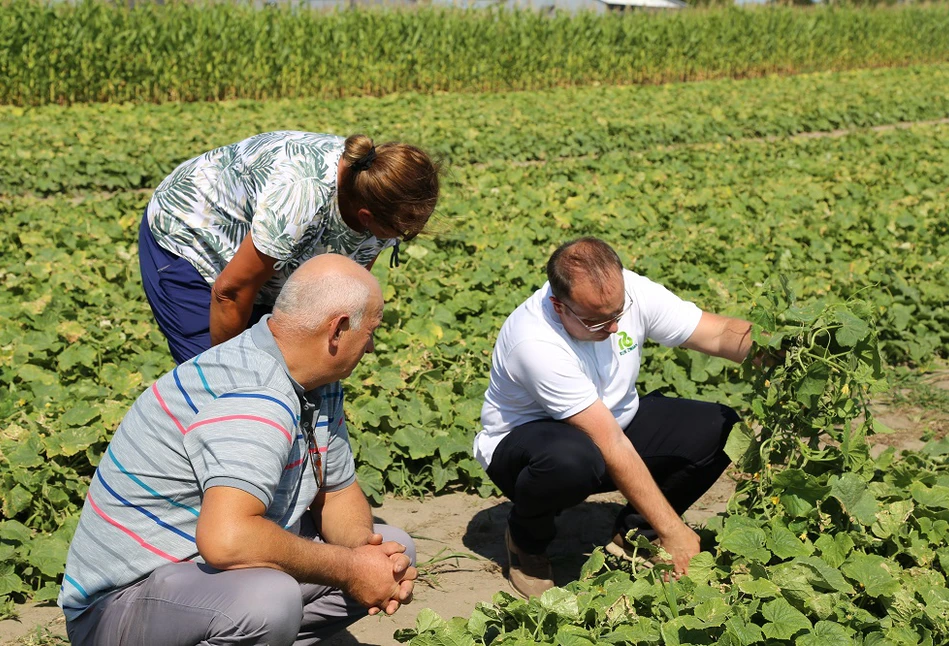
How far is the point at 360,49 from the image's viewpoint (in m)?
17.1

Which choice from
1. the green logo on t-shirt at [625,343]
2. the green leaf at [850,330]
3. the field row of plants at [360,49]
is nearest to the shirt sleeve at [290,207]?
the green logo on t-shirt at [625,343]

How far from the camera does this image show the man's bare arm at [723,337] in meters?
3.17

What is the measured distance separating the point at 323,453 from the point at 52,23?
13.8 metres

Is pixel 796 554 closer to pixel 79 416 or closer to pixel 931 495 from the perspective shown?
pixel 931 495

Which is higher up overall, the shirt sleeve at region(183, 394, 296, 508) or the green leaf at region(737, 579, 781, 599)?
the shirt sleeve at region(183, 394, 296, 508)

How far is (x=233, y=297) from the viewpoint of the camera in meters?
2.83

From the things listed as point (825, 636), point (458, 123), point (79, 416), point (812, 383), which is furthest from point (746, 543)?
point (458, 123)

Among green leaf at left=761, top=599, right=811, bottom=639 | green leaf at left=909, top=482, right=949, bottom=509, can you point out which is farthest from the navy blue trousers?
green leaf at left=909, top=482, right=949, bottom=509

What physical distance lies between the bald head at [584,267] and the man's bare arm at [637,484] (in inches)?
14.7

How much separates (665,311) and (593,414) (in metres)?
0.50

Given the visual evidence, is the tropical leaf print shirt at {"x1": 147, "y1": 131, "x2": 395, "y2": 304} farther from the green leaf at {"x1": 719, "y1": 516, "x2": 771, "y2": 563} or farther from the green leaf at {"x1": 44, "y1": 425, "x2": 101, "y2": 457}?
the green leaf at {"x1": 719, "y1": 516, "x2": 771, "y2": 563}

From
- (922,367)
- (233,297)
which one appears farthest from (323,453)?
(922,367)

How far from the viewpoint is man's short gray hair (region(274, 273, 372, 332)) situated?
2.12m

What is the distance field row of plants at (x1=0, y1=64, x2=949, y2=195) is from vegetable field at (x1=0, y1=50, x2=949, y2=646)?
2.1 inches
